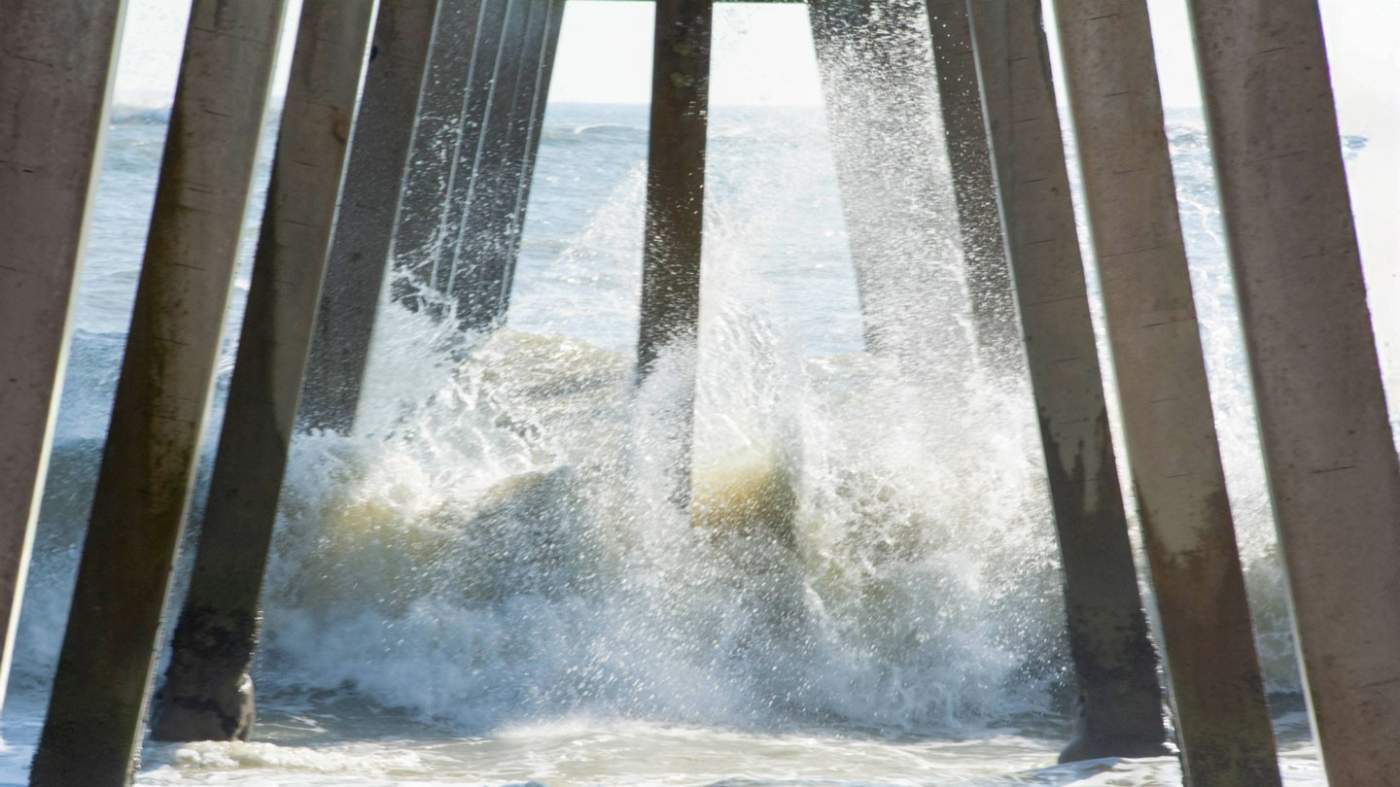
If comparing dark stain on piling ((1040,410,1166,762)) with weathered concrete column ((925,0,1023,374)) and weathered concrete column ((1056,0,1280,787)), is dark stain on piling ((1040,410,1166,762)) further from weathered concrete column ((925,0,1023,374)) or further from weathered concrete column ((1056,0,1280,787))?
weathered concrete column ((925,0,1023,374))

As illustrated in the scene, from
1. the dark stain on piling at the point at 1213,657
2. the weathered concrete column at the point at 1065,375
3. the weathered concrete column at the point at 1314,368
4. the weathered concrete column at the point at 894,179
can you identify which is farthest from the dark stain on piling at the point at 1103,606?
the weathered concrete column at the point at 894,179

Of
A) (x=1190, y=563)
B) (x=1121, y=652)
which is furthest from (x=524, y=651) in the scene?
(x=1190, y=563)

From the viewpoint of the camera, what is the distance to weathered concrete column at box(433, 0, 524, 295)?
336 inches

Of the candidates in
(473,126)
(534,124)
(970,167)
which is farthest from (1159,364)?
(534,124)

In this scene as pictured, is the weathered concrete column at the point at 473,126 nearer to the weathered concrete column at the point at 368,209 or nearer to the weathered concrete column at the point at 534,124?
the weathered concrete column at the point at 534,124

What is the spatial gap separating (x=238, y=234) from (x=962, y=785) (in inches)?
111

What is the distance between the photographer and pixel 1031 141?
410cm

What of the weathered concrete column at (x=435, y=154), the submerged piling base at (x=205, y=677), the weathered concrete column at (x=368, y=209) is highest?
the weathered concrete column at (x=435, y=154)

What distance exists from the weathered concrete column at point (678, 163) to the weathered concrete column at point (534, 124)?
5.61ft

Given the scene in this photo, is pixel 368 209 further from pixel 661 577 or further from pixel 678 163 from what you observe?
pixel 661 577

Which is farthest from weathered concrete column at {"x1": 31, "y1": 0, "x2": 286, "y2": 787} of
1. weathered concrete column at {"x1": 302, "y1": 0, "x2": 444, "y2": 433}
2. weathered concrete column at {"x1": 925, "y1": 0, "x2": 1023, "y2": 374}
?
weathered concrete column at {"x1": 925, "y1": 0, "x2": 1023, "y2": 374}

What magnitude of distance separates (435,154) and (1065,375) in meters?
5.35

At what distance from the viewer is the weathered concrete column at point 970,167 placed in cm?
703

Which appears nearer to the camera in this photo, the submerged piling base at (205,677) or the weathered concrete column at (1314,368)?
the weathered concrete column at (1314,368)
